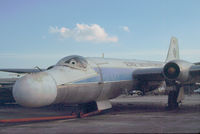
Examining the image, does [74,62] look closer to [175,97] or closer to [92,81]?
[92,81]

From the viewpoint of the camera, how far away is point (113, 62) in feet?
49.1

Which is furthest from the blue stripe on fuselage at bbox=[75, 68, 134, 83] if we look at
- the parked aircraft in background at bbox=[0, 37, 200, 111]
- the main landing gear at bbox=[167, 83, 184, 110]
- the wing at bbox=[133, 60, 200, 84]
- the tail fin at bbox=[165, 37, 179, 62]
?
the tail fin at bbox=[165, 37, 179, 62]

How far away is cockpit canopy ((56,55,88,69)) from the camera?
1209 cm

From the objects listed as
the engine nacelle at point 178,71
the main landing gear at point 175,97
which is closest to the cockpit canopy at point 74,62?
the engine nacelle at point 178,71

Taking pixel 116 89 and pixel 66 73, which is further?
pixel 116 89

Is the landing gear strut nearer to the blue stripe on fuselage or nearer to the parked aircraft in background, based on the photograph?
the parked aircraft in background

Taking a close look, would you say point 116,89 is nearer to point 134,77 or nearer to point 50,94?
point 134,77

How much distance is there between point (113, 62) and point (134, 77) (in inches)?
65.5

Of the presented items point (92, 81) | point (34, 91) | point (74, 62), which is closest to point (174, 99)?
point (92, 81)

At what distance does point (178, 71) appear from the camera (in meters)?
14.4

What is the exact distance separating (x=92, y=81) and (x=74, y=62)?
1.18 metres

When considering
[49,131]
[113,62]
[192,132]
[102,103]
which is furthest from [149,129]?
[113,62]

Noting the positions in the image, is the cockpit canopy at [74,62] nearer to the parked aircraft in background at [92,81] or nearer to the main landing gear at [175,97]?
the parked aircraft in background at [92,81]

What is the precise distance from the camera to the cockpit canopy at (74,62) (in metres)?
12.1
